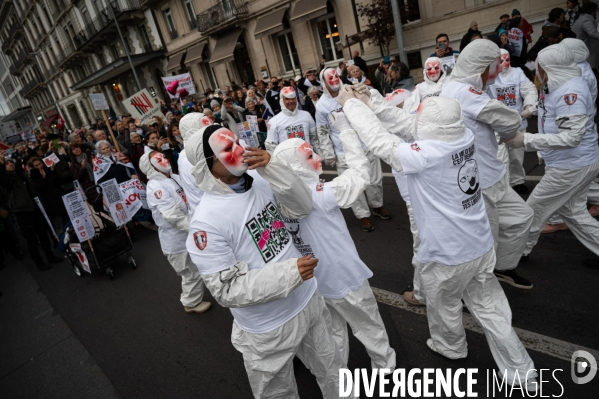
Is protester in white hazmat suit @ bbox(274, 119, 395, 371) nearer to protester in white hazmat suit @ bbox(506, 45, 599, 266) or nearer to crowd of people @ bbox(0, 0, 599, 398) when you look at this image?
crowd of people @ bbox(0, 0, 599, 398)

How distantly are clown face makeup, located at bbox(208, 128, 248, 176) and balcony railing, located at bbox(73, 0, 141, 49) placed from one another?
27.1m

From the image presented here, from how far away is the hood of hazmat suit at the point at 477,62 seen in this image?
9.39 feet

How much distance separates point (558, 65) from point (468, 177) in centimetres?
182

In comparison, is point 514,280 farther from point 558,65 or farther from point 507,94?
point 507,94

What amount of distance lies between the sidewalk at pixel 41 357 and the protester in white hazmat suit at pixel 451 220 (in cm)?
306

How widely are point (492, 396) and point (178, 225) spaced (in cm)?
321

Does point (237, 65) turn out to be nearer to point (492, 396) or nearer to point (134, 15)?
point (134, 15)

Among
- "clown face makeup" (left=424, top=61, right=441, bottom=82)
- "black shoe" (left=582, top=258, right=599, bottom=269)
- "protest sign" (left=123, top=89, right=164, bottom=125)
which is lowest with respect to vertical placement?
"black shoe" (left=582, top=258, right=599, bottom=269)

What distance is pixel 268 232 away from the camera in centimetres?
202

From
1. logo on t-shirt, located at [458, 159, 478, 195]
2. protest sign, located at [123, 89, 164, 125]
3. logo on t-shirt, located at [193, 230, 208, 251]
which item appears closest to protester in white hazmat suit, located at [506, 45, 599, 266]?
logo on t-shirt, located at [458, 159, 478, 195]

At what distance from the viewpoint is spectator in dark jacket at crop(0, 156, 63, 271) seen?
6.71 metres

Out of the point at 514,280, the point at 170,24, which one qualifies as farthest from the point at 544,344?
the point at 170,24

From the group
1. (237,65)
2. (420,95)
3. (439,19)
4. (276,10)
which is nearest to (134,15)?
(237,65)

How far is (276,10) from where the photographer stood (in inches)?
718
